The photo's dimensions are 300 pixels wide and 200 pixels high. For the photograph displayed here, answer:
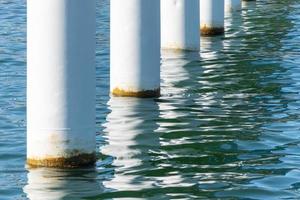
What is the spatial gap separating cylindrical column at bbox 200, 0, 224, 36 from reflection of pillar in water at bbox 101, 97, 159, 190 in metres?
9.38

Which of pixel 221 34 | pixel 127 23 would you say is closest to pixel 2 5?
pixel 221 34

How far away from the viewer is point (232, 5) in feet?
116

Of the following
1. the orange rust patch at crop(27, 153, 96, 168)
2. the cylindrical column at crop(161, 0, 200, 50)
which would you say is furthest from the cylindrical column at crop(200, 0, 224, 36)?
the orange rust patch at crop(27, 153, 96, 168)

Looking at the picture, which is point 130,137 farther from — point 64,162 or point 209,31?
point 209,31

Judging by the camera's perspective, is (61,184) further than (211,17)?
No

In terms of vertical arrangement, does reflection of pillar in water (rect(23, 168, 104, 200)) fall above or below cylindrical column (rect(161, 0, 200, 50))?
below

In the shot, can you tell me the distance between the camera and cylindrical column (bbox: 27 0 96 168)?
12523 millimetres

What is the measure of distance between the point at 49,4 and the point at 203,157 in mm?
2998

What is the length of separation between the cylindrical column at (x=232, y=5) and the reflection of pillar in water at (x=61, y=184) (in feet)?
73.4

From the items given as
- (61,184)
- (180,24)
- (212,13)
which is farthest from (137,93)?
(212,13)

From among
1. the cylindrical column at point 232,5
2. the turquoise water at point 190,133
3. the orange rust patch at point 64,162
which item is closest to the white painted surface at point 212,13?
the turquoise water at point 190,133

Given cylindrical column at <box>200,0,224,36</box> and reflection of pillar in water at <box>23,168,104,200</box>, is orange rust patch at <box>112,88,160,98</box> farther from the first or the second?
cylindrical column at <box>200,0,224,36</box>

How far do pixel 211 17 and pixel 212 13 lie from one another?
0.34m

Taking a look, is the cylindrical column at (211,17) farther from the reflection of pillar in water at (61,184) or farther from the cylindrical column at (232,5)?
the reflection of pillar in water at (61,184)
